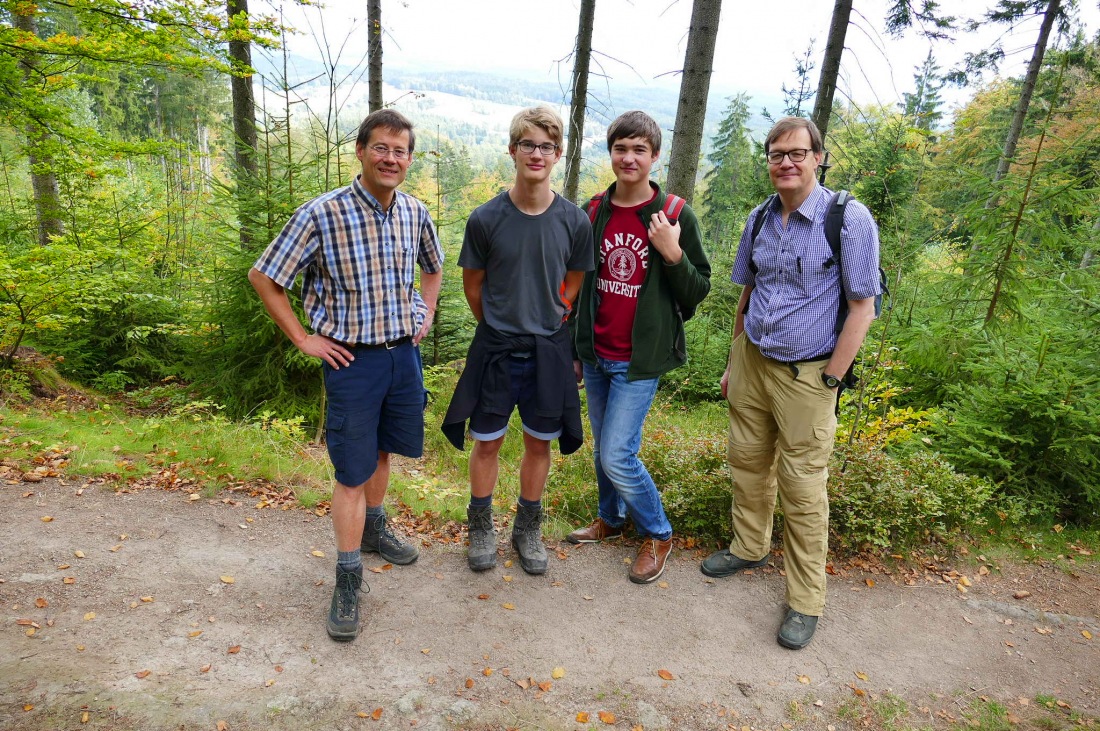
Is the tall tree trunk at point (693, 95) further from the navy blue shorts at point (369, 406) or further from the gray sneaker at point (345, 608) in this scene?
the gray sneaker at point (345, 608)

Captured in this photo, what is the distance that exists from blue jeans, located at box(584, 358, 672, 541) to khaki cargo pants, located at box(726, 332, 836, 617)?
22.6 inches

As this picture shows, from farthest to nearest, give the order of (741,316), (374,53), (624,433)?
(374,53) → (741,316) → (624,433)

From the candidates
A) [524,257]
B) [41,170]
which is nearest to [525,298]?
[524,257]

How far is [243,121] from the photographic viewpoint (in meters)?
7.96

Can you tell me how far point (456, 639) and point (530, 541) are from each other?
0.86 meters

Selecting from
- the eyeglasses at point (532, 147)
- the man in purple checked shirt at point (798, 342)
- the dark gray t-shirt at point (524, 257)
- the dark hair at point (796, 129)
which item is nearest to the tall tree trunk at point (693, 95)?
the man in purple checked shirt at point (798, 342)

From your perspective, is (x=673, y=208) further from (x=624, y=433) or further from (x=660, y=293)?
(x=624, y=433)

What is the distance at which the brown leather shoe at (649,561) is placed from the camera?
3797 mm

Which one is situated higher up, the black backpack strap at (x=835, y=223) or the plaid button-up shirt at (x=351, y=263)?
the black backpack strap at (x=835, y=223)

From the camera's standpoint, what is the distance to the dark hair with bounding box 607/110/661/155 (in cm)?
312

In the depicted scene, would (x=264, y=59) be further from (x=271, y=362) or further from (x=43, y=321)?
(x=43, y=321)

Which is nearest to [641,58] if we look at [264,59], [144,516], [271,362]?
[264,59]

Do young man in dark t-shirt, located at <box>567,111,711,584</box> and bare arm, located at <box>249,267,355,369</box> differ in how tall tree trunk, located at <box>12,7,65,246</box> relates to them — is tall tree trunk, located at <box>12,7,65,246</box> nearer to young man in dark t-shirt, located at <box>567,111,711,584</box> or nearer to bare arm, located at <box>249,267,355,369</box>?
bare arm, located at <box>249,267,355,369</box>

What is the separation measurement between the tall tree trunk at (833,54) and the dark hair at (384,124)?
20.0ft
